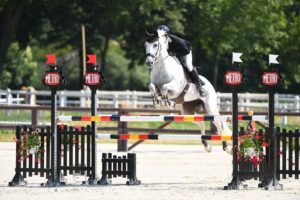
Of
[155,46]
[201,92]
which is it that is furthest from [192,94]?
[155,46]

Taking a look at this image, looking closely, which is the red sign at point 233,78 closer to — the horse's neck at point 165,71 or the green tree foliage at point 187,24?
the horse's neck at point 165,71

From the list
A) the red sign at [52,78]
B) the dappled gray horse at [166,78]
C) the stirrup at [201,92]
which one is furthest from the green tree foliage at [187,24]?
the red sign at [52,78]

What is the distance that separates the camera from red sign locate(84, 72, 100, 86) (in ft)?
51.8

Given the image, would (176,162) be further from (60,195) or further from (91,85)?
(60,195)

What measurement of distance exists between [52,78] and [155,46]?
2598mm

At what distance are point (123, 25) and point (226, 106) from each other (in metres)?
16.9

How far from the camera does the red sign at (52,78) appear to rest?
15781 mm

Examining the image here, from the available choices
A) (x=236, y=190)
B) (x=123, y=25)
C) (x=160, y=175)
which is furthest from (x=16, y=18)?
(x=236, y=190)

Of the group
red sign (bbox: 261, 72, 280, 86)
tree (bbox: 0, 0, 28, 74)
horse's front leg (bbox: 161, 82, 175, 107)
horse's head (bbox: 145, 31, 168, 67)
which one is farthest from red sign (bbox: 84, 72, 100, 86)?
tree (bbox: 0, 0, 28, 74)

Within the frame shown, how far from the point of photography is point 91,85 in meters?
15.8

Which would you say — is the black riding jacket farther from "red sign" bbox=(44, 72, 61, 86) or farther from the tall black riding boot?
"red sign" bbox=(44, 72, 61, 86)

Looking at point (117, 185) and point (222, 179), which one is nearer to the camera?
point (117, 185)

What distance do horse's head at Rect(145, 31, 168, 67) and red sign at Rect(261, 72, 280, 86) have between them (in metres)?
2.93

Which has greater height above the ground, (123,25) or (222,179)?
→ (123,25)
